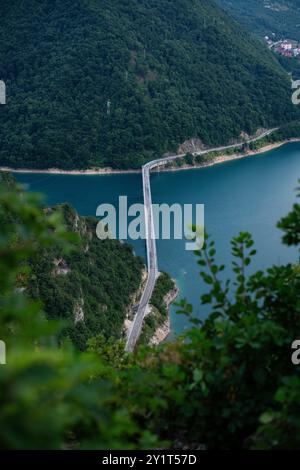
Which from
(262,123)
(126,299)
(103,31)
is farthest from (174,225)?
(103,31)

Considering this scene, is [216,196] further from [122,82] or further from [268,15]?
[268,15]

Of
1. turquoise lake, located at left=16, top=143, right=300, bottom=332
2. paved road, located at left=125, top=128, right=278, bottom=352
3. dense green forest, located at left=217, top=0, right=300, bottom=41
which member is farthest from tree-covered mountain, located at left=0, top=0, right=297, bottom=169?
dense green forest, located at left=217, top=0, right=300, bottom=41

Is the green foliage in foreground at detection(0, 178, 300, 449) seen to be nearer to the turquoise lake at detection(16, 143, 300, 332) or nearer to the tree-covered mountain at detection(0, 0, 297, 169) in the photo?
the turquoise lake at detection(16, 143, 300, 332)

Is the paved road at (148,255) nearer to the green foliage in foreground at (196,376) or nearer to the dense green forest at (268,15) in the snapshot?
the green foliage in foreground at (196,376)

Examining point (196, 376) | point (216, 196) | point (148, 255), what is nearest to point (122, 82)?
point (216, 196)

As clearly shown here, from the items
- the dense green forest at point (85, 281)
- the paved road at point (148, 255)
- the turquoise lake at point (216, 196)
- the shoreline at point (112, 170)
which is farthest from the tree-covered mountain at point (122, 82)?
the dense green forest at point (85, 281)
